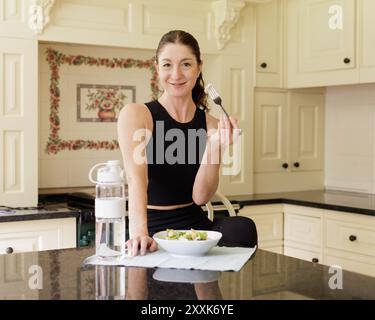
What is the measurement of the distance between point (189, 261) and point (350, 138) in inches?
111

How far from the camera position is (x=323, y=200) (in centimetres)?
359

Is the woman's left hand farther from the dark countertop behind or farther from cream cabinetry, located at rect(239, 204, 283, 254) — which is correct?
cream cabinetry, located at rect(239, 204, 283, 254)

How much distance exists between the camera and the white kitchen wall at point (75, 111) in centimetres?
347

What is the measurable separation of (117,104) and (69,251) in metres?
2.10

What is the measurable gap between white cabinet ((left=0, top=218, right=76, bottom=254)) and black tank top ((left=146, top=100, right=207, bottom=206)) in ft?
3.45

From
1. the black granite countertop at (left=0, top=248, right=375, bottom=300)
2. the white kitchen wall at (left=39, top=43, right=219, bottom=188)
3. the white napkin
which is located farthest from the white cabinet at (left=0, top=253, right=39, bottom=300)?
the white kitchen wall at (left=39, top=43, right=219, bottom=188)

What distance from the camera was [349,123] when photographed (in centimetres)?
408

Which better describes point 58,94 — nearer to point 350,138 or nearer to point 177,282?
point 350,138

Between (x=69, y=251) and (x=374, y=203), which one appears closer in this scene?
(x=69, y=251)

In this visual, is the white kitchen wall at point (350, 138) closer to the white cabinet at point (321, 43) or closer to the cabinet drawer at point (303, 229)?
Answer: the white cabinet at point (321, 43)

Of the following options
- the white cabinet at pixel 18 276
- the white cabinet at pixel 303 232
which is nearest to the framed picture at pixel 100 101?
the white cabinet at pixel 303 232

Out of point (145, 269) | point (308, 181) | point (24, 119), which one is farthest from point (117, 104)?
point (145, 269)

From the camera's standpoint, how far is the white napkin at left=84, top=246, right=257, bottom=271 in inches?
57.7
